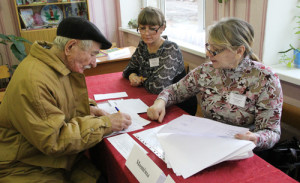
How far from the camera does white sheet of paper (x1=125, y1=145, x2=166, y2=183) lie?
35.8 inches

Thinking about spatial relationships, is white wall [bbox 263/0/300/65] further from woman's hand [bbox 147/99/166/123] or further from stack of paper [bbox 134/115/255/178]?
stack of paper [bbox 134/115/255/178]

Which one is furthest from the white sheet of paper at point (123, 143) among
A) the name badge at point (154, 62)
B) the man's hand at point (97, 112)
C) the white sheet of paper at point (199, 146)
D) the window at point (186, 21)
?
the window at point (186, 21)

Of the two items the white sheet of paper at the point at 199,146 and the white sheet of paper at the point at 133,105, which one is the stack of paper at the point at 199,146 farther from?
the white sheet of paper at the point at 133,105

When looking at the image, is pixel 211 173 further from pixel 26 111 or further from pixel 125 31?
pixel 125 31

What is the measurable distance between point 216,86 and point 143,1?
344 centimetres

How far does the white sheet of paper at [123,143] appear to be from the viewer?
1149mm

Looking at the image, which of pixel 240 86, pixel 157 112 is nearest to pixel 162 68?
pixel 157 112

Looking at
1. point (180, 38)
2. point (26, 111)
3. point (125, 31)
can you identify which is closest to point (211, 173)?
point (26, 111)

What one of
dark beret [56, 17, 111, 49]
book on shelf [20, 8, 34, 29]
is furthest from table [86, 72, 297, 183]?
book on shelf [20, 8, 34, 29]

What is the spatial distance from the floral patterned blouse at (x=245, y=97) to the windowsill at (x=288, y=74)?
1.53 feet

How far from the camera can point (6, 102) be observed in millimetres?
1181

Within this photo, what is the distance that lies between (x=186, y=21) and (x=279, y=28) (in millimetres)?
1590

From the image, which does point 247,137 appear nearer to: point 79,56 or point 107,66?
point 79,56

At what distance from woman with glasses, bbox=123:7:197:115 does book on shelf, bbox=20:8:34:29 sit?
281 centimetres
